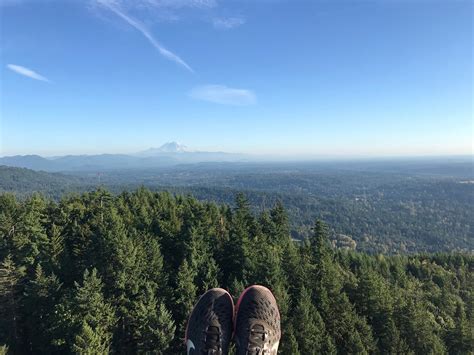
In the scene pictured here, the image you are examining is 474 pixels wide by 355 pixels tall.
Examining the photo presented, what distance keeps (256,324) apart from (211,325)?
1278 mm

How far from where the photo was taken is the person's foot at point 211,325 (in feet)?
26.7

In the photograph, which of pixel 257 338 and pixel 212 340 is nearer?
pixel 257 338

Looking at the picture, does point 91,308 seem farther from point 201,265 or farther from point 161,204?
point 161,204

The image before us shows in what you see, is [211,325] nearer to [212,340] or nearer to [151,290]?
[212,340]

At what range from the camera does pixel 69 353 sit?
1528 centimetres

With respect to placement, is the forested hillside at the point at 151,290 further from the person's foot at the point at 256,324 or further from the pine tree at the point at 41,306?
the person's foot at the point at 256,324

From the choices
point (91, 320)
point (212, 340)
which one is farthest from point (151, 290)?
point (212, 340)

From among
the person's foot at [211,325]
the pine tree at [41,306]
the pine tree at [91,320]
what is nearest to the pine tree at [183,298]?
the pine tree at [91,320]

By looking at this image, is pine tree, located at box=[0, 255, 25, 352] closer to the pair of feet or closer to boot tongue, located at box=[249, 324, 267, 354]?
the pair of feet

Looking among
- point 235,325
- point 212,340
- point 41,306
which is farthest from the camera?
point 41,306

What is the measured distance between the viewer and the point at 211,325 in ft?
27.2

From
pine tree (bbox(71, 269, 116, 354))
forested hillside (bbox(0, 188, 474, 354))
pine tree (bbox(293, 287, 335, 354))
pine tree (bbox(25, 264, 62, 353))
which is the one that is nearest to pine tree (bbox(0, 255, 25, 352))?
forested hillside (bbox(0, 188, 474, 354))

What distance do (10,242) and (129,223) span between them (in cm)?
809

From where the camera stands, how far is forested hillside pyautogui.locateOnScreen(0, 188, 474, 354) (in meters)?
15.4
